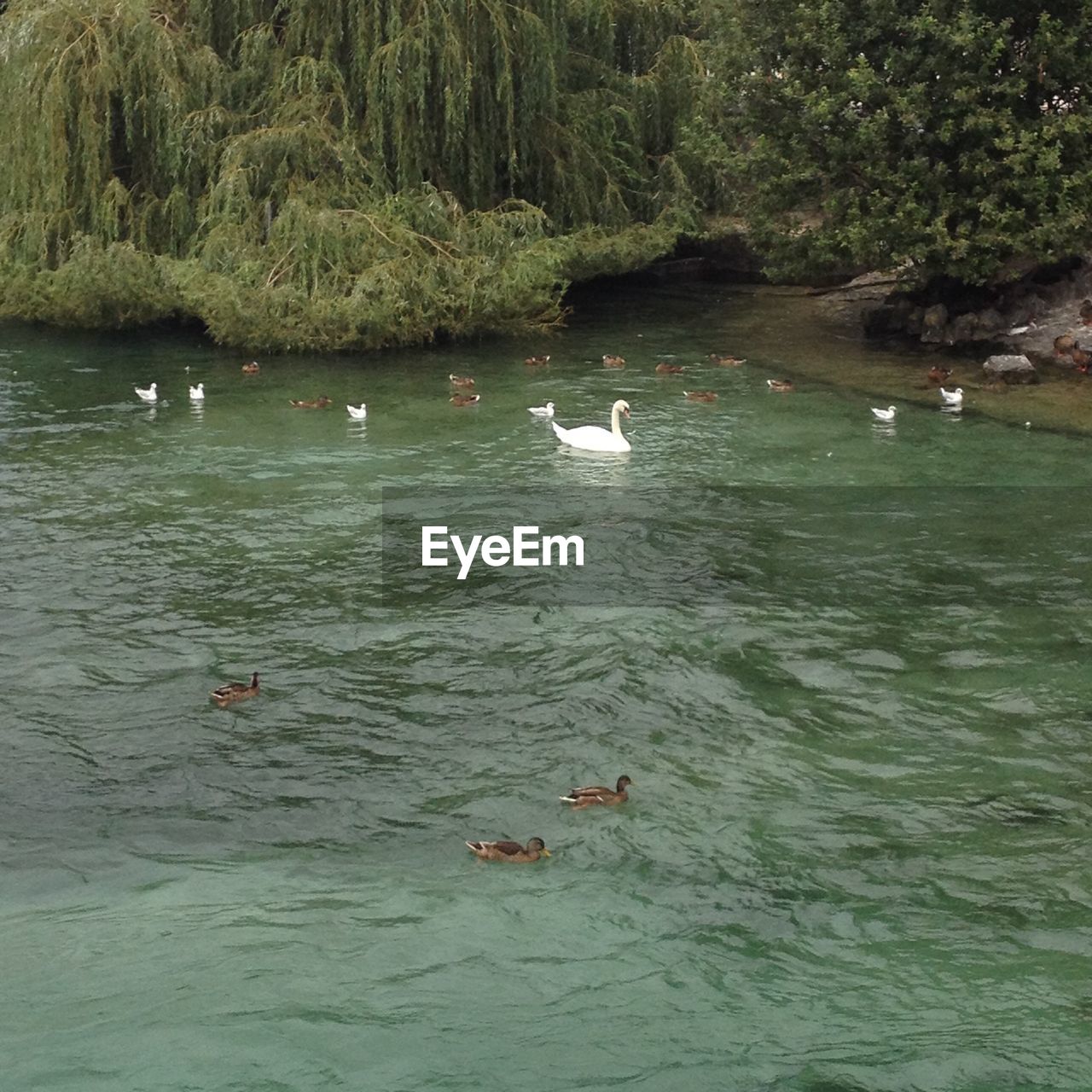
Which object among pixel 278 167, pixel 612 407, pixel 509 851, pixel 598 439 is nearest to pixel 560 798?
pixel 509 851

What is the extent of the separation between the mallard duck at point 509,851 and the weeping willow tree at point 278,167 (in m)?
16.3

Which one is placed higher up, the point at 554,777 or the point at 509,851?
the point at 554,777

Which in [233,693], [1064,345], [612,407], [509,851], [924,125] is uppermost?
[924,125]

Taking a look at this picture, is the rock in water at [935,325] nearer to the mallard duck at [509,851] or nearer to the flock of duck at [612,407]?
the flock of duck at [612,407]

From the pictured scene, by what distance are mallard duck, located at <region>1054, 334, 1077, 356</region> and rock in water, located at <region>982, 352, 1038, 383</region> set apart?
3.18ft

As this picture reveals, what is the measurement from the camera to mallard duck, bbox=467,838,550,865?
11406mm

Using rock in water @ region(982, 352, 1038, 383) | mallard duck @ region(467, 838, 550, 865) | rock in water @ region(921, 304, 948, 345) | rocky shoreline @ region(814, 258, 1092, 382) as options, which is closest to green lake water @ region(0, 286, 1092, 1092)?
mallard duck @ region(467, 838, 550, 865)

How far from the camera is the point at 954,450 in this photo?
863 inches

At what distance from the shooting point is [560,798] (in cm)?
1237

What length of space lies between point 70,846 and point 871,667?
7.07 meters

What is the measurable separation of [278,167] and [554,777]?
1796 centimetres

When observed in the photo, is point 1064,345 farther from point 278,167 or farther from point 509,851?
point 509,851

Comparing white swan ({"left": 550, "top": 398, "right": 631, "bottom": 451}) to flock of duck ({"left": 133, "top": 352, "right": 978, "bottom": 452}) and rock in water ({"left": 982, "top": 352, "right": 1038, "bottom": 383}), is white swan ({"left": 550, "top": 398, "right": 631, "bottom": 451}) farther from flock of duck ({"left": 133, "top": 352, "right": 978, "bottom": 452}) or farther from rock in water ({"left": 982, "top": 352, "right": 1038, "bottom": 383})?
rock in water ({"left": 982, "top": 352, "right": 1038, "bottom": 383})

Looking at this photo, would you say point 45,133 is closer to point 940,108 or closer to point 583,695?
point 940,108
